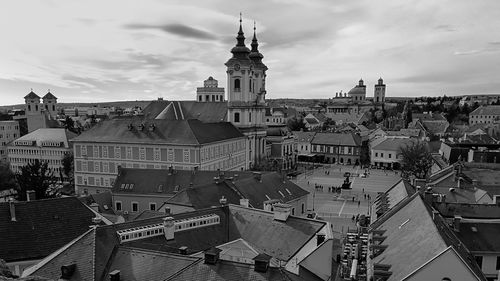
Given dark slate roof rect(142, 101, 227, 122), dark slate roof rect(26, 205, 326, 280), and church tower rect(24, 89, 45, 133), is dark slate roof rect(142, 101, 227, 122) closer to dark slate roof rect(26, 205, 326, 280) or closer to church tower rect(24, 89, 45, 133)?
church tower rect(24, 89, 45, 133)

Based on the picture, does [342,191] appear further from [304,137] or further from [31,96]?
[31,96]

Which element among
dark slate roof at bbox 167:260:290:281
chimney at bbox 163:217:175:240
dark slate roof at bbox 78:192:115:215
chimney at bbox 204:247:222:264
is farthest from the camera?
dark slate roof at bbox 78:192:115:215

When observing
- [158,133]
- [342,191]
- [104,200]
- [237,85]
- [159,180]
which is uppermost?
[237,85]

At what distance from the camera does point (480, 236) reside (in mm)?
26109

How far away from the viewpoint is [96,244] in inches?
752

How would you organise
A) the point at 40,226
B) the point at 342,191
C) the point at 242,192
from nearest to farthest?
the point at 40,226, the point at 242,192, the point at 342,191

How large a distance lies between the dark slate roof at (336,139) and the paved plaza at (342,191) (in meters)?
8.47

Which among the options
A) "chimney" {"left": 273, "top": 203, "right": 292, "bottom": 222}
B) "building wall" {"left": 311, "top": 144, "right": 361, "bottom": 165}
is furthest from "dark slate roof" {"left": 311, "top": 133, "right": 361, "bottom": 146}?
"chimney" {"left": 273, "top": 203, "right": 292, "bottom": 222}

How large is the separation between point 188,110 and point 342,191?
3353cm

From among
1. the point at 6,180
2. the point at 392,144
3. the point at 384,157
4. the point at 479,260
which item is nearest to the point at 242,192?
the point at 479,260

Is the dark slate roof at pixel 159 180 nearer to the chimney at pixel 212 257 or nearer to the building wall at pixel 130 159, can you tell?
the building wall at pixel 130 159

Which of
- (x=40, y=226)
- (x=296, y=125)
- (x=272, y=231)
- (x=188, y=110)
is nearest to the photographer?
(x=272, y=231)

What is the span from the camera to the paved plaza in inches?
2007

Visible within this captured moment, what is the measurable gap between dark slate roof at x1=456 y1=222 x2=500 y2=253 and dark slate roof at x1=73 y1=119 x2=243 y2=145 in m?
38.3
